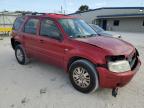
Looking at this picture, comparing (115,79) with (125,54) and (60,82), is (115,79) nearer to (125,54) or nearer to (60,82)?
(125,54)

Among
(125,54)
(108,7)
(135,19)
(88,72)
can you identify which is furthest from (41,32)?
(108,7)

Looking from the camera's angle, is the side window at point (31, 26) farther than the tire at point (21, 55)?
No

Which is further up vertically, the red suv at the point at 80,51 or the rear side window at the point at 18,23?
the rear side window at the point at 18,23

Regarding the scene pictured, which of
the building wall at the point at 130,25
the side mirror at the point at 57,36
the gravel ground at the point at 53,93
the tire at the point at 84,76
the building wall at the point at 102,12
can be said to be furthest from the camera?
the building wall at the point at 102,12

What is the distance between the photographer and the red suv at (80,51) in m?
3.44

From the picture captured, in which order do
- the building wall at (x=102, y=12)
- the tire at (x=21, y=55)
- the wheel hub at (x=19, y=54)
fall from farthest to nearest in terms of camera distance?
1. the building wall at (x=102, y=12)
2. the wheel hub at (x=19, y=54)
3. the tire at (x=21, y=55)

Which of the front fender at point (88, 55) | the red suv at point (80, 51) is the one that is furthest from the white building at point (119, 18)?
the front fender at point (88, 55)

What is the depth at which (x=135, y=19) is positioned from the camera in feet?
100

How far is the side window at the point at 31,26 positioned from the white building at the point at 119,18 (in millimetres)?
27462

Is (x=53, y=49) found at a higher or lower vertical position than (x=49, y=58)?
higher

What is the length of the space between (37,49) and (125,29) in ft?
96.1

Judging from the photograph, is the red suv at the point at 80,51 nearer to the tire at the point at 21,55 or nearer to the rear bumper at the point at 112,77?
the rear bumper at the point at 112,77

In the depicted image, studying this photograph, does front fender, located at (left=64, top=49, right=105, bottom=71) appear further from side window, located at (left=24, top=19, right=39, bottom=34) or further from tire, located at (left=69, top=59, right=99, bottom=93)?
side window, located at (left=24, top=19, right=39, bottom=34)

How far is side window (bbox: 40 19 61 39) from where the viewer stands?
4461 mm
